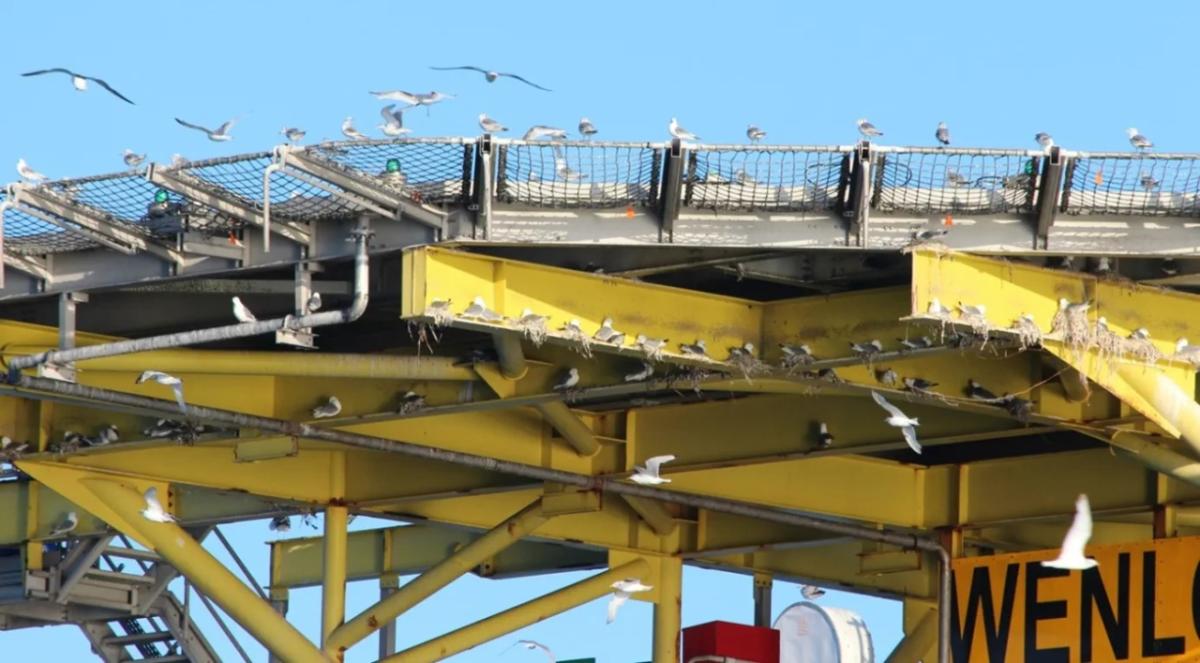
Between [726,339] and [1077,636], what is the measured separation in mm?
6714

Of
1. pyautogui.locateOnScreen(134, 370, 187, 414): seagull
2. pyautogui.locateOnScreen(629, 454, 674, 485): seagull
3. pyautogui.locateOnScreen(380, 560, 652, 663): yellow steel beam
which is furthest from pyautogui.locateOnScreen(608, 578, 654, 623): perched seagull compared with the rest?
pyautogui.locateOnScreen(134, 370, 187, 414): seagull

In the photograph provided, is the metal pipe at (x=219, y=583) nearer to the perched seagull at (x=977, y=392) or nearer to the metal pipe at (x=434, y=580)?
the metal pipe at (x=434, y=580)

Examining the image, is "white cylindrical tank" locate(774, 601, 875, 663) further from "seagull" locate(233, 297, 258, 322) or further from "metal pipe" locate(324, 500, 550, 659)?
"seagull" locate(233, 297, 258, 322)

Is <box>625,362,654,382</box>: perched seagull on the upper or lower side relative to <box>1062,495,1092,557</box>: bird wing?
upper

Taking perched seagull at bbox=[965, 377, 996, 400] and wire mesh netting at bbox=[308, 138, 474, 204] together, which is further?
perched seagull at bbox=[965, 377, 996, 400]

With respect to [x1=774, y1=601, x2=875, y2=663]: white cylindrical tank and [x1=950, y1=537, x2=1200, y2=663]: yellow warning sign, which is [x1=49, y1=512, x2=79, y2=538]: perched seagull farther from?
[x1=950, y1=537, x2=1200, y2=663]: yellow warning sign

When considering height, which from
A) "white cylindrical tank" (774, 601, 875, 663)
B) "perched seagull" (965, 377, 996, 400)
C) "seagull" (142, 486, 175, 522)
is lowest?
"white cylindrical tank" (774, 601, 875, 663)

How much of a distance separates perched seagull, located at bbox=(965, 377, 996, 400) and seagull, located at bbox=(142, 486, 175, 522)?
977 centimetres

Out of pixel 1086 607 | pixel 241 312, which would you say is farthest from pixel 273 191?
pixel 1086 607

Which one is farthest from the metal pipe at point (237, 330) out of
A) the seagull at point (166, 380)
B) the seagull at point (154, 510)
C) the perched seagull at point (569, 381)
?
the seagull at point (154, 510)

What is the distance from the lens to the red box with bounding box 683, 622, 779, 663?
40.7m

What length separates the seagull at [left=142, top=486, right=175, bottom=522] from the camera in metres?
35.2

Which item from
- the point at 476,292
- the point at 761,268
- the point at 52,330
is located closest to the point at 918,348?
the point at 761,268

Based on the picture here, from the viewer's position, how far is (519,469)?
118ft
